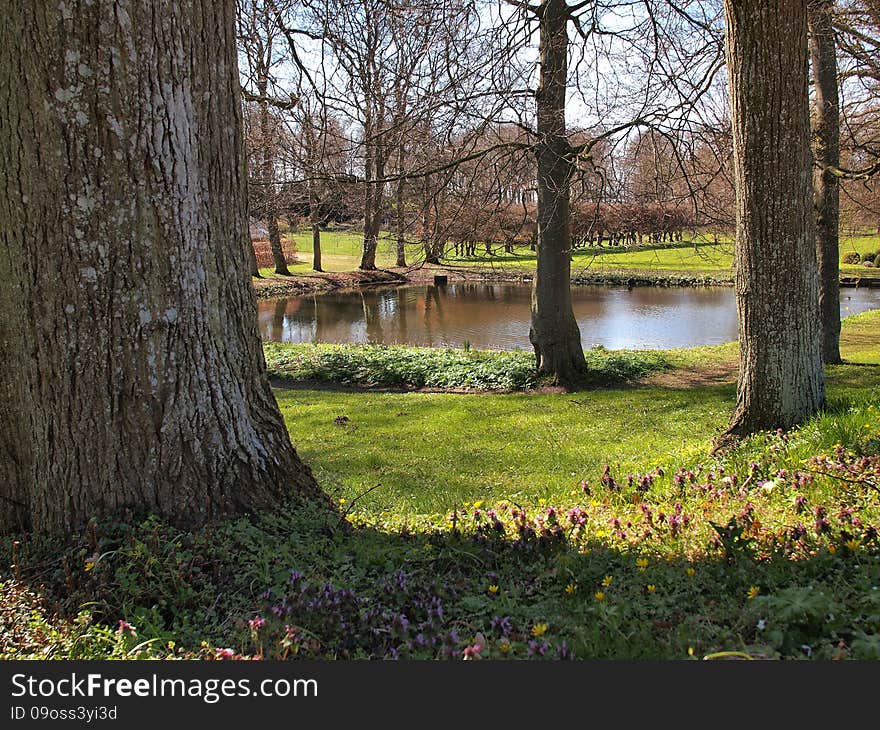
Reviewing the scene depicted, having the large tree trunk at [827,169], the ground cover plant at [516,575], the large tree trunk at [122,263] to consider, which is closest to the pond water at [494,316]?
the large tree trunk at [827,169]

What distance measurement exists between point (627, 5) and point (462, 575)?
33.9 feet

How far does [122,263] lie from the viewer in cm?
342

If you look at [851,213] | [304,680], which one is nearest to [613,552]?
[304,680]

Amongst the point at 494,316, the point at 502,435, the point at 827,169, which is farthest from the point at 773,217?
the point at 494,316

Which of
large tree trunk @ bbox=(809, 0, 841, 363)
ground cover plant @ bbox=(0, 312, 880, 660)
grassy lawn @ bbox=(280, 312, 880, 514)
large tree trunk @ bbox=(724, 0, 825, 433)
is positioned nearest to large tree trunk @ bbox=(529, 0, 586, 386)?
grassy lawn @ bbox=(280, 312, 880, 514)

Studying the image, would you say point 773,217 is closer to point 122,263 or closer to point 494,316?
point 122,263

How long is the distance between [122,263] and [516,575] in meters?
2.44

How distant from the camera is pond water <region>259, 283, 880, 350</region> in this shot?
2152cm

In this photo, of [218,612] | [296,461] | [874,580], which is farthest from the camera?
[296,461]

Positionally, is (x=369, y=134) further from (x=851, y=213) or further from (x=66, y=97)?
A: (x=851, y=213)

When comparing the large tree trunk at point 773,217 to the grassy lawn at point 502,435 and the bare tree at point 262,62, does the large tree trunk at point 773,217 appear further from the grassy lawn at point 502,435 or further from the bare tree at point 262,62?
the bare tree at point 262,62

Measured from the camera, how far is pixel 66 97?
129 inches

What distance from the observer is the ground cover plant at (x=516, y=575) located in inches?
105

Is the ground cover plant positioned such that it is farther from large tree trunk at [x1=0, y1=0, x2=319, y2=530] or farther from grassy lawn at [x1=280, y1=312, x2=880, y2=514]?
grassy lawn at [x1=280, y1=312, x2=880, y2=514]
